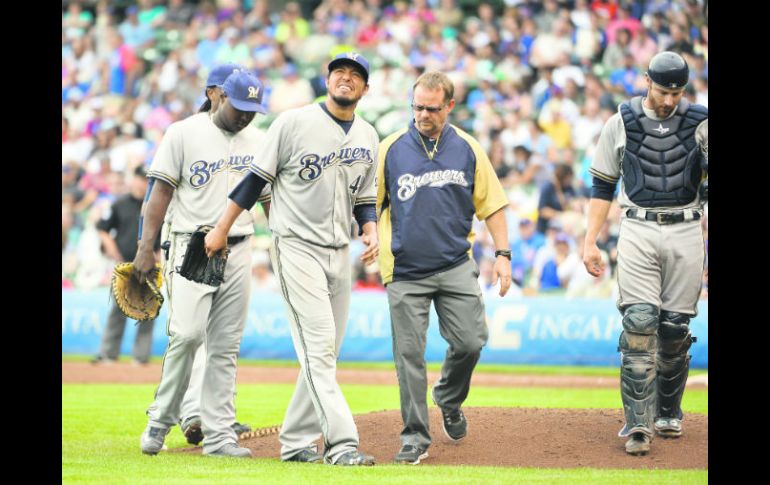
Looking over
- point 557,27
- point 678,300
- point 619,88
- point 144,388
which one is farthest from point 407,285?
point 557,27

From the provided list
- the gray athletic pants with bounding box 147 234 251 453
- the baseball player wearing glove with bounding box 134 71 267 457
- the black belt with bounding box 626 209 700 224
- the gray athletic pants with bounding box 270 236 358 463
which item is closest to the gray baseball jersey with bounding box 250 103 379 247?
the gray athletic pants with bounding box 270 236 358 463

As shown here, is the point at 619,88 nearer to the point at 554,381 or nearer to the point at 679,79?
the point at 554,381

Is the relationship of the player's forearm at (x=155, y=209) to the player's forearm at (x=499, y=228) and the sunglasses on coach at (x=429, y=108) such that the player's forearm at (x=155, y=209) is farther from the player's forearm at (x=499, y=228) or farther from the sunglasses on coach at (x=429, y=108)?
the player's forearm at (x=499, y=228)

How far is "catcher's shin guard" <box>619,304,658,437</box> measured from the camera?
25.4 ft

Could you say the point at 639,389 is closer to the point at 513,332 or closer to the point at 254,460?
the point at 254,460

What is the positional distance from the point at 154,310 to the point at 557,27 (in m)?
15.1

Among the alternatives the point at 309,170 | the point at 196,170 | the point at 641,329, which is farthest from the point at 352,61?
the point at 641,329

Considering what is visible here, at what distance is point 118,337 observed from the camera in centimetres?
1594

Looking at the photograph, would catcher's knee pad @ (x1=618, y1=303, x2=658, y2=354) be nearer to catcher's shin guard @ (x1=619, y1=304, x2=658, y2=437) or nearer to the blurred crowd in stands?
catcher's shin guard @ (x1=619, y1=304, x2=658, y2=437)

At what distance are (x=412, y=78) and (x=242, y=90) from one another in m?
15.0

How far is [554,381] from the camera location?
1456 centimetres

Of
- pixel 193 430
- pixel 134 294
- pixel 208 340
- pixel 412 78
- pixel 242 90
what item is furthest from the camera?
pixel 412 78

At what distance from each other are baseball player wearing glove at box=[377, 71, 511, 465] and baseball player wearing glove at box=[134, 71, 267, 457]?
1.08 metres

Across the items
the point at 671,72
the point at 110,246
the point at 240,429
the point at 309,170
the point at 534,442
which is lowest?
the point at 240,429
